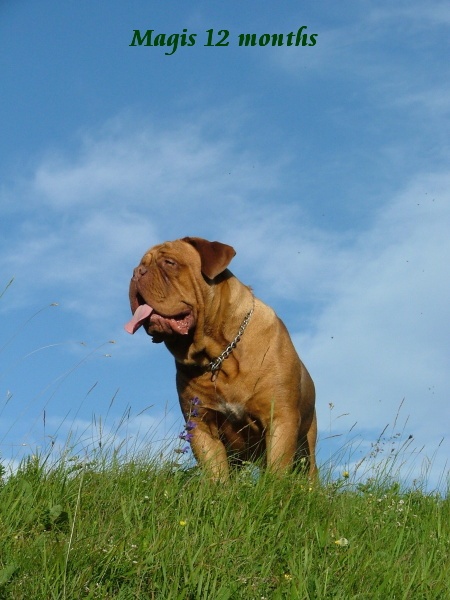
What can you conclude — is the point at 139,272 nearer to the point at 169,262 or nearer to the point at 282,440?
the point at 169,262

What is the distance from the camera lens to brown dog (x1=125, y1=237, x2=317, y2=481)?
21.7ft

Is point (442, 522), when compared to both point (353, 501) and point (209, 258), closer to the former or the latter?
point (353, 501)

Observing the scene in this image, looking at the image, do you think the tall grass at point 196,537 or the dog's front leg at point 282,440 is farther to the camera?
the dog's front leg at point 282,440

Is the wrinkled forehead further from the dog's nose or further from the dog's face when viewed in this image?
the dog's nose

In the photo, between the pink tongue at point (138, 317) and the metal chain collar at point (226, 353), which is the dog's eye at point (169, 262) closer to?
the pink tongue at point (138, 317)

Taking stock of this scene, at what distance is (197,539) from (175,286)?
2.69 meters

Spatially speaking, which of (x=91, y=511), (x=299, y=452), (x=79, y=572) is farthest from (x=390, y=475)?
(x=79, y=572)

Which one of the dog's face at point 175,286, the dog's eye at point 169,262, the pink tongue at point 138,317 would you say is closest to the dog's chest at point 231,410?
the dog's face at point 175,286

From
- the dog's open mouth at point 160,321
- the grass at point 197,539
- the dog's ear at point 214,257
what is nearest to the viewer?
the grass at point 197,539

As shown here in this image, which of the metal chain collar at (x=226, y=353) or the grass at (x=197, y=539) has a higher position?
the metal chain collar at (x=226, y=353)

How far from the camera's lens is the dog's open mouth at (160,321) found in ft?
22.0

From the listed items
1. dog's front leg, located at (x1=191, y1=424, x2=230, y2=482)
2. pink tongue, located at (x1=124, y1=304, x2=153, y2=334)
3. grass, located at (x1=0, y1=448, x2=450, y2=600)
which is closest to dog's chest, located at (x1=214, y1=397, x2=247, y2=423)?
dog's front leg, located at (x1=191, y1=424, x2=230, y2=482)

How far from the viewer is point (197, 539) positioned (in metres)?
4.37

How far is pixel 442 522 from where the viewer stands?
6.17 meters
